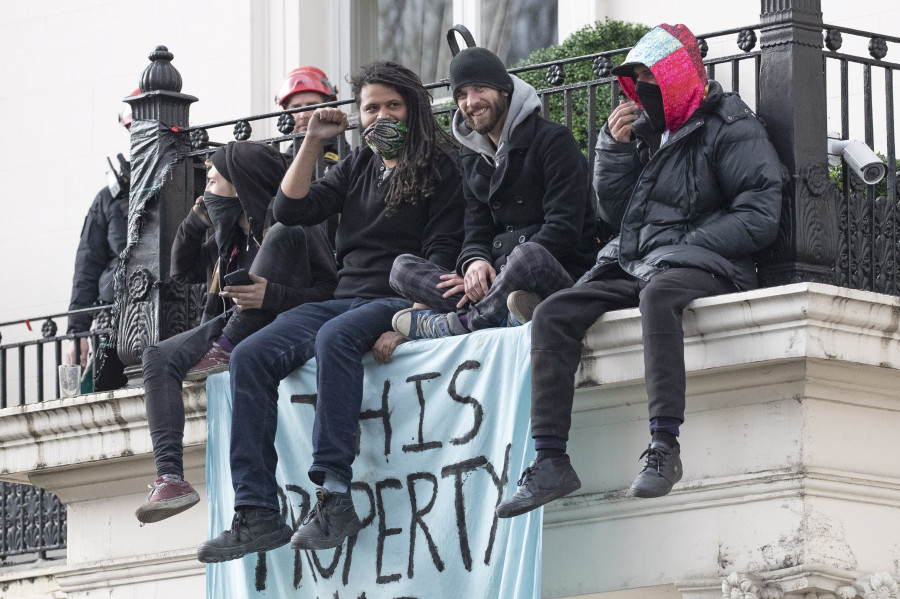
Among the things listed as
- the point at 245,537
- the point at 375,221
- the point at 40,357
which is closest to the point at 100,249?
the point at 40,357

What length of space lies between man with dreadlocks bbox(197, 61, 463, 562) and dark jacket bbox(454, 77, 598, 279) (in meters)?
0.25

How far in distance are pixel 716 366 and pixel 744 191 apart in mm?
708

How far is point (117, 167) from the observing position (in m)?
15.4

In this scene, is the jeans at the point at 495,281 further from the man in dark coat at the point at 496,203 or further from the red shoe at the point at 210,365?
the red shoe at the point at 210,365

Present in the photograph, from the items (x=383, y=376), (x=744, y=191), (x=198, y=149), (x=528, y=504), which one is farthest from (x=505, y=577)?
(x=198, y=149)

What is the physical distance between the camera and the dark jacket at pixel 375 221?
925cm

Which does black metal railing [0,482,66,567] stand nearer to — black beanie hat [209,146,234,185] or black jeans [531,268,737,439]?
black beanie hat [209,146,234,185]

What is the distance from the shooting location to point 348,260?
941 cm

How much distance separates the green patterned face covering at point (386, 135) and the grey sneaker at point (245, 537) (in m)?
1.65

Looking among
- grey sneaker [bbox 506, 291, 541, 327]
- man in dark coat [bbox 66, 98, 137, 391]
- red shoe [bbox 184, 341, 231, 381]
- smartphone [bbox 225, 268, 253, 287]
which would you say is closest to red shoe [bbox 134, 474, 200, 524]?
red shoe [bbox 184, 341, 231, 381]

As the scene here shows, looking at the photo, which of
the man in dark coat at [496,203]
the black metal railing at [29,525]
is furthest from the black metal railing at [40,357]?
the man in dark coat at [496,203]

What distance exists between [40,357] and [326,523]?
205 inches

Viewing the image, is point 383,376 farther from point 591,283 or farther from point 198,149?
point 198,149

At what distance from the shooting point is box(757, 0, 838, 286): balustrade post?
8398 mm
